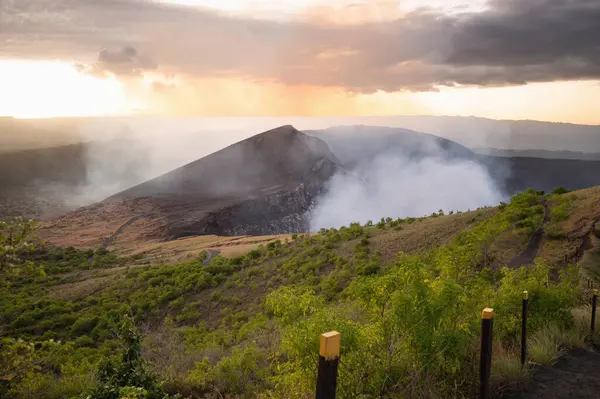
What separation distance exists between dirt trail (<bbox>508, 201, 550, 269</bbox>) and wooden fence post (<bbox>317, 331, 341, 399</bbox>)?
1617 centimetres

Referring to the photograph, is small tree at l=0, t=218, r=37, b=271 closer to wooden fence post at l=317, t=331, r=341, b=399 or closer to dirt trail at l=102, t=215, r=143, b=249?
wooden fence post at l=317, t=331, r=341, b=399

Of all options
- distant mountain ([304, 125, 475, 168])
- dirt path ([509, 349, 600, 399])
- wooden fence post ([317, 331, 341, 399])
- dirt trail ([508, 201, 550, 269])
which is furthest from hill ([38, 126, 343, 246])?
wooden fence post ([317, 331, 341, 399])

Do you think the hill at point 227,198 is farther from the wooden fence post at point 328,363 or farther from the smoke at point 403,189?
the wooden fence post at point 328,363

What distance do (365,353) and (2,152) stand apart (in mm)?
157768

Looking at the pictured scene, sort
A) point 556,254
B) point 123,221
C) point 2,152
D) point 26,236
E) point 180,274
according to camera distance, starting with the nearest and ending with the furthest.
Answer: point 26,236 → point 556,254 → point 180,274 → point 123,221 → point 2,152

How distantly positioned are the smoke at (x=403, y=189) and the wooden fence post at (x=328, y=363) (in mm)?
76834

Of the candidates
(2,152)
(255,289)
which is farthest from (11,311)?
(2,152)

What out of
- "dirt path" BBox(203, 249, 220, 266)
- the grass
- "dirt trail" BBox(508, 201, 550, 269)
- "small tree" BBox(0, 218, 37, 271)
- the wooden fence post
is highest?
"small tree" BBox(0, 218, 37, 271)

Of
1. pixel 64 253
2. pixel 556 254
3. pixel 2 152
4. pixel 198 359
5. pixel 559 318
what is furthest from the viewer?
pixel 2 152

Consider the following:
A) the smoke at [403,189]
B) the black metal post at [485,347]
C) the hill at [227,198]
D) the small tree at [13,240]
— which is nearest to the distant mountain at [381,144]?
the smoke at [403,189]

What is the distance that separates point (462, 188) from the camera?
391ft

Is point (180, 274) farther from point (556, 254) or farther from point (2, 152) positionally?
point (2, 152)

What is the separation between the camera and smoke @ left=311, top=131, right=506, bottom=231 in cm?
9156

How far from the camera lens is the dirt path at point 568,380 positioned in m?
6.91
